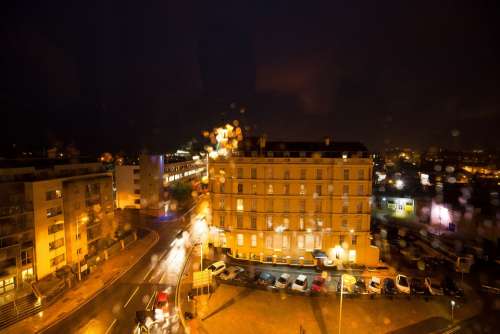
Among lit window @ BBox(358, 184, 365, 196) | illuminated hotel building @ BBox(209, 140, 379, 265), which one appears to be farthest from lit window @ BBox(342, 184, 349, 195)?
lit window @ BBox(358, 184, 365, 196)

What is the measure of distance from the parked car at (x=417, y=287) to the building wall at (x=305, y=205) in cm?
683

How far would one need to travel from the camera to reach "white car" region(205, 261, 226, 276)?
32250 millimetres

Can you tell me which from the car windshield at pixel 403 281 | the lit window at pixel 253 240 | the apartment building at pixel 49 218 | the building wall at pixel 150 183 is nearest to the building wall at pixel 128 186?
the building wall at pixel 150 183

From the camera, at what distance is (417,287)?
91.2 ft

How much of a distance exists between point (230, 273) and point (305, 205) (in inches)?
536

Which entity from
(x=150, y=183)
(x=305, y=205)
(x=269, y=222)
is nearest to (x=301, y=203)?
(x=305, y=205)

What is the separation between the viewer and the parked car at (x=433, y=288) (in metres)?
26.9

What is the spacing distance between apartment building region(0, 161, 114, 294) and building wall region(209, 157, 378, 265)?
19996 mm

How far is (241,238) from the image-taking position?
124 ft

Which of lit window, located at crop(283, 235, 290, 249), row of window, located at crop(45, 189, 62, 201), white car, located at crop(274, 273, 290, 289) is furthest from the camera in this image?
lit window, located at crop(283, 235, 290, 249)

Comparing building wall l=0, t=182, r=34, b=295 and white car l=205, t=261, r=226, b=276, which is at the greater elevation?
building wall l=0, t=182, r=34, b=295

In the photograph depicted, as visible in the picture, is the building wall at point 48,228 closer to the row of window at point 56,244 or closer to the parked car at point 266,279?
the row of window at point 56,244

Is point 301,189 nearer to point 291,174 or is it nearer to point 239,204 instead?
point 291,174

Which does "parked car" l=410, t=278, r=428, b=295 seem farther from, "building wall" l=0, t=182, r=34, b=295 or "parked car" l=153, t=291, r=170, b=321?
"building wall" l=0, t=182, r=34, b=295
